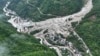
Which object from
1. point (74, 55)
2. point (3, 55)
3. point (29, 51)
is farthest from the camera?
point (74, 55)

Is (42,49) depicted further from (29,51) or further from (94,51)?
(94,51)

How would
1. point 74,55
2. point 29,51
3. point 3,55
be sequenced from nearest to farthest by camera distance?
point 3,55
point 29,51
point 74,55

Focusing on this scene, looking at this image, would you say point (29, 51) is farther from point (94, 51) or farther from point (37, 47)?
point (94, 51)

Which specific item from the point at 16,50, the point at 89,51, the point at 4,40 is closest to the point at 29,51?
the point at 16,50

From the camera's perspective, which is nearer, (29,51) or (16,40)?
(29,51)

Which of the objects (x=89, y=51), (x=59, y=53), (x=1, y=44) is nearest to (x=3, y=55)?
(x=1, y=44)

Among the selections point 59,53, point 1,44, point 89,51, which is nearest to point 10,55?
point 1,44

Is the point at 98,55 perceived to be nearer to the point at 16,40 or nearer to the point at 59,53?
the point at 59,53
